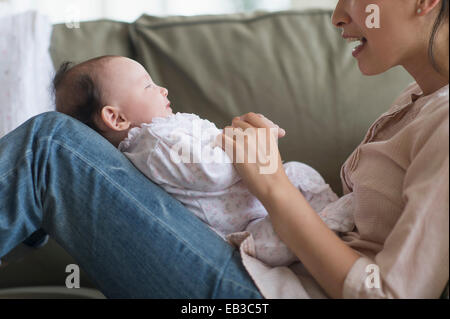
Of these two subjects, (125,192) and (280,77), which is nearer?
(125,192)

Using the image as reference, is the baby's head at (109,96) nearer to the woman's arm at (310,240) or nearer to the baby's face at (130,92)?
the baby's face at (130,92)

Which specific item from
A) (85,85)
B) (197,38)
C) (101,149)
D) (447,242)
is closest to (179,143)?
(101,149)

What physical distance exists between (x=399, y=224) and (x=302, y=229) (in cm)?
14

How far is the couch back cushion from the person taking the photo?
1.29 meters

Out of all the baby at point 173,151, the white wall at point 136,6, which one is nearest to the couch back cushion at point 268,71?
the baby at point 173,151

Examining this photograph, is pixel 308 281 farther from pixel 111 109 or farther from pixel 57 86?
pixel 57 86

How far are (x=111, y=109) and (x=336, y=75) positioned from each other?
2.17 feet

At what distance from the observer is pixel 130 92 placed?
39.0 inches

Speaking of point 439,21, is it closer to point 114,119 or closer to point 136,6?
point 114,119

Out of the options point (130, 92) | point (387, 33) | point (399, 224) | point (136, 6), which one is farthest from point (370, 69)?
point (136, 6)

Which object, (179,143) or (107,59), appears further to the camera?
(107,59)

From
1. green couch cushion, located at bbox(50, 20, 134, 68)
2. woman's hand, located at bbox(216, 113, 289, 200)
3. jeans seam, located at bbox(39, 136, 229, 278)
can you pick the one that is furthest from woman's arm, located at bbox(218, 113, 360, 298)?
green couch cushion, located at bbox(50, 20, 134, 68)

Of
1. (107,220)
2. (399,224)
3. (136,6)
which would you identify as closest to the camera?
(399,224)
